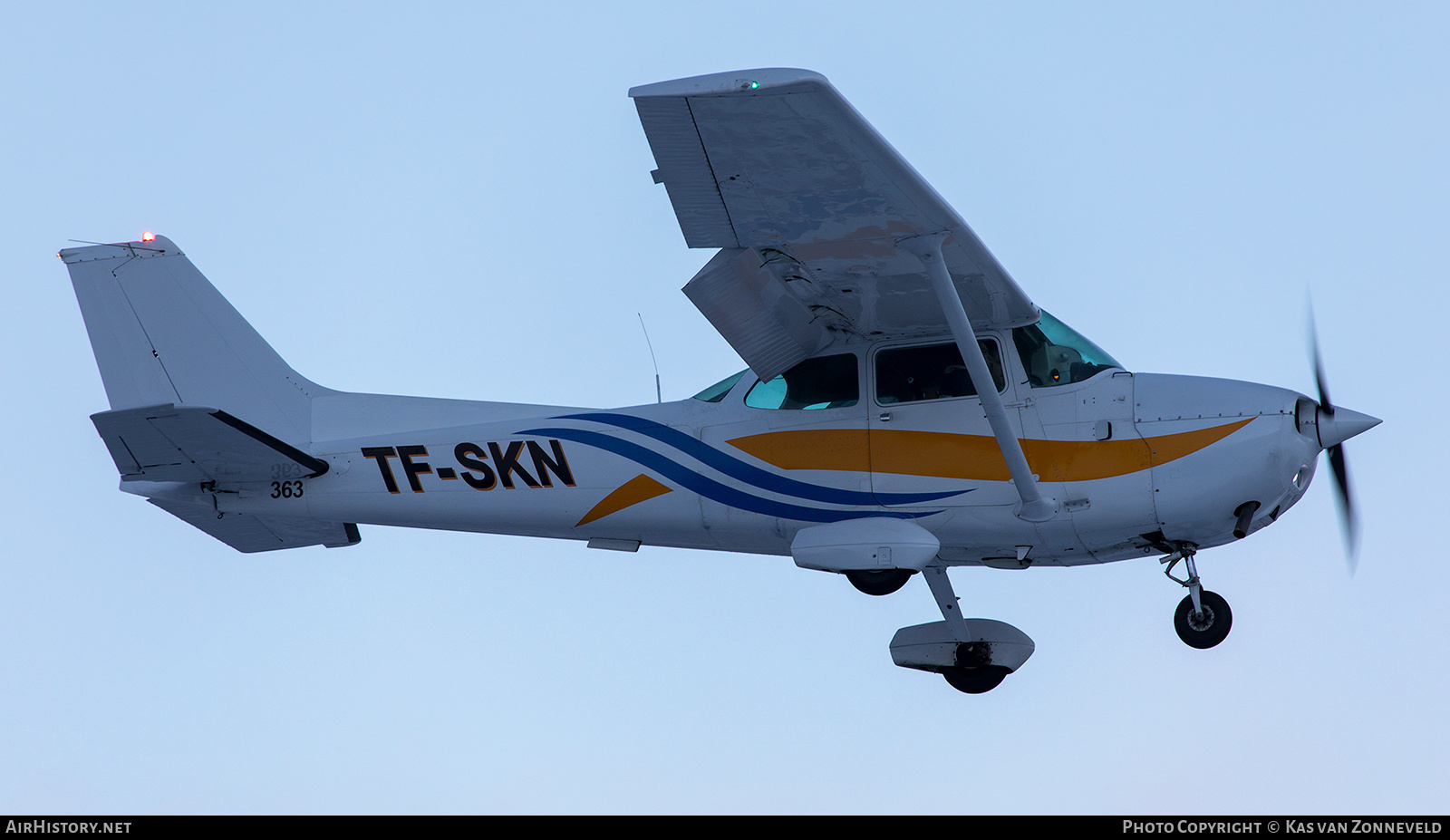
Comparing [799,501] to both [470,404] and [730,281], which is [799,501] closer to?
[730,281]

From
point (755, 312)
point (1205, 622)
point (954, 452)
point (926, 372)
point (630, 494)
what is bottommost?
point (1205, 622)

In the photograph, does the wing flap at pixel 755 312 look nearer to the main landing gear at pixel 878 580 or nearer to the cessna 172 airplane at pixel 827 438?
the cessna 172 airplane at pixel 827 438

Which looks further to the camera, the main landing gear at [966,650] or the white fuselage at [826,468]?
the main landing gear at [966,650]

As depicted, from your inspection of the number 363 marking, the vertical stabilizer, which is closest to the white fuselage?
the number 363 marking

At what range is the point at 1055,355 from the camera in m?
9.97

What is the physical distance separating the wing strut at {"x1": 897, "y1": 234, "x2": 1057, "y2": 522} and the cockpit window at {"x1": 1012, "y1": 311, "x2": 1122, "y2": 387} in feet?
0.99

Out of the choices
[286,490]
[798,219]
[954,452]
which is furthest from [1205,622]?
[286,490]

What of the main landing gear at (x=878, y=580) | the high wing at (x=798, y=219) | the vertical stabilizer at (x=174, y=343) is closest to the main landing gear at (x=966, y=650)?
the main landing gear at (x=878, y=580)

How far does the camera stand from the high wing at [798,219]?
779 centimetres

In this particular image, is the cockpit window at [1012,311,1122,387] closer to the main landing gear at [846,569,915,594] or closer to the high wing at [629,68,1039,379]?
the high wing at [629,68,1039,379]

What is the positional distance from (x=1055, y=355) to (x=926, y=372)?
86 cm

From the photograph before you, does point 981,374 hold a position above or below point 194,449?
above

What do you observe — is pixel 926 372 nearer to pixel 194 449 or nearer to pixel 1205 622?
pixel 1205 622

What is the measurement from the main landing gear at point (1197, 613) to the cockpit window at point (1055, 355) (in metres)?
1.32
